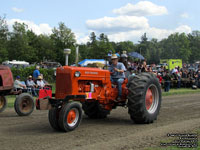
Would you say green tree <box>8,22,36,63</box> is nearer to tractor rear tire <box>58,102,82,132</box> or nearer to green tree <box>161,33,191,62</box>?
tractor rear tire <box>58,102,82,132</box>

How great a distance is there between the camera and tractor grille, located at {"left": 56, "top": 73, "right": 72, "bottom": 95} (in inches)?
243

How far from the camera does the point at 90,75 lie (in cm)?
666

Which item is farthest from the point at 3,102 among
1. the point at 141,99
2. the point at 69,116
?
the point at 141,99

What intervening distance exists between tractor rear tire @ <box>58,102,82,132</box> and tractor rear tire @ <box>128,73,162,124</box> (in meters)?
1.44

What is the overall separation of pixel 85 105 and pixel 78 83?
154 centimetres

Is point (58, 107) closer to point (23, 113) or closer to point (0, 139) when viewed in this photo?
point (0, 139)

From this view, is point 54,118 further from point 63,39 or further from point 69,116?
point 63,39

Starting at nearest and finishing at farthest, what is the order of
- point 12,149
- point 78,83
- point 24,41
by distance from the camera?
point 12,149
point 78,83
point 24,41

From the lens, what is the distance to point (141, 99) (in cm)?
684

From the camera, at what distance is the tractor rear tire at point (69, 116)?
18.9 ft

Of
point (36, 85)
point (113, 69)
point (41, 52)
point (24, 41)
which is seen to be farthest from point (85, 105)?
point (41, 52)

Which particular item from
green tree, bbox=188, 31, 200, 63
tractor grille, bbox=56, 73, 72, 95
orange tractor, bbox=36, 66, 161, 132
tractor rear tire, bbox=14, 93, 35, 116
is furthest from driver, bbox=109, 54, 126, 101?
green tree, bbox=188, 31, 200, 63

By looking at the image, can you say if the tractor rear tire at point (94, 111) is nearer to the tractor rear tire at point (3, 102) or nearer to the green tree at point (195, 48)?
the tractor rear tire at point (3, 102)

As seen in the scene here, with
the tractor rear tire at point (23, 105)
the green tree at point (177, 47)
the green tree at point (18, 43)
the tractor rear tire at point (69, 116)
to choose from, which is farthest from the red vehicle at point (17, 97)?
the green tree at point (177, 47)
